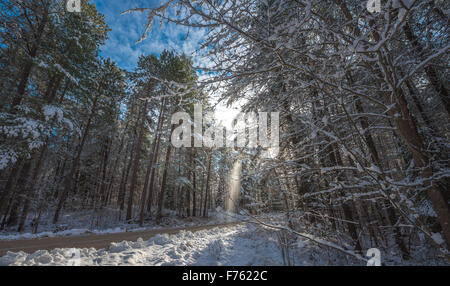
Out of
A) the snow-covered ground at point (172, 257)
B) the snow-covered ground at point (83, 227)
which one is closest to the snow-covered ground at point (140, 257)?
the snow-covered ground at point (172, 257)

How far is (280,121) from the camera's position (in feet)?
18.5

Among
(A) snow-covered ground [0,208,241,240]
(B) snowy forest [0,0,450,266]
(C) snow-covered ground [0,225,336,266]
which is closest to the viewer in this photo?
(B) snowy forest [0,0,450,266]

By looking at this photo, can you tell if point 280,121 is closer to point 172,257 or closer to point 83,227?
point 172,257

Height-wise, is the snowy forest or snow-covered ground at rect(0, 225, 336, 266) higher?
the snowy forest

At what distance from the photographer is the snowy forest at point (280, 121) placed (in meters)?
1.75

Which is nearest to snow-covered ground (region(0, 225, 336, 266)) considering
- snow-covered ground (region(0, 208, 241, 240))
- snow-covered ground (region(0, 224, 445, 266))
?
snow-covered ground (region(0, 224, 445, 266))

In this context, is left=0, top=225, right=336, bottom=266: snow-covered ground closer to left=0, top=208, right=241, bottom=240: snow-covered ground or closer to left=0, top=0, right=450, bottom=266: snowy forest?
left=0, top=0, right=450, bottom=266: snowy forest

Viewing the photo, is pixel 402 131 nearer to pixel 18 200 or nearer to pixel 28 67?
pixel 28 67

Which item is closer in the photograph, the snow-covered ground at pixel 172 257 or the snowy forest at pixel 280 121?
the snowy forest at pixel 280 121

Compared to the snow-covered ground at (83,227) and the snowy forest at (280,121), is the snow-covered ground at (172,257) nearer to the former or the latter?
the snowy forest at (280,121)

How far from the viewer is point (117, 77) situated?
53.7 ft

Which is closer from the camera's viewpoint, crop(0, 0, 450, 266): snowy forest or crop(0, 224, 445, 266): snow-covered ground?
crop(0, 0, 450, 266): snowy forest

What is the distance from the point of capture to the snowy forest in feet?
5.74

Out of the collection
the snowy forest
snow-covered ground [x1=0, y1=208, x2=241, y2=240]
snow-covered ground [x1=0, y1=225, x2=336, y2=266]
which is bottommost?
snow-covered ground [x1=0, y1=208, x2=241, y2=240]
